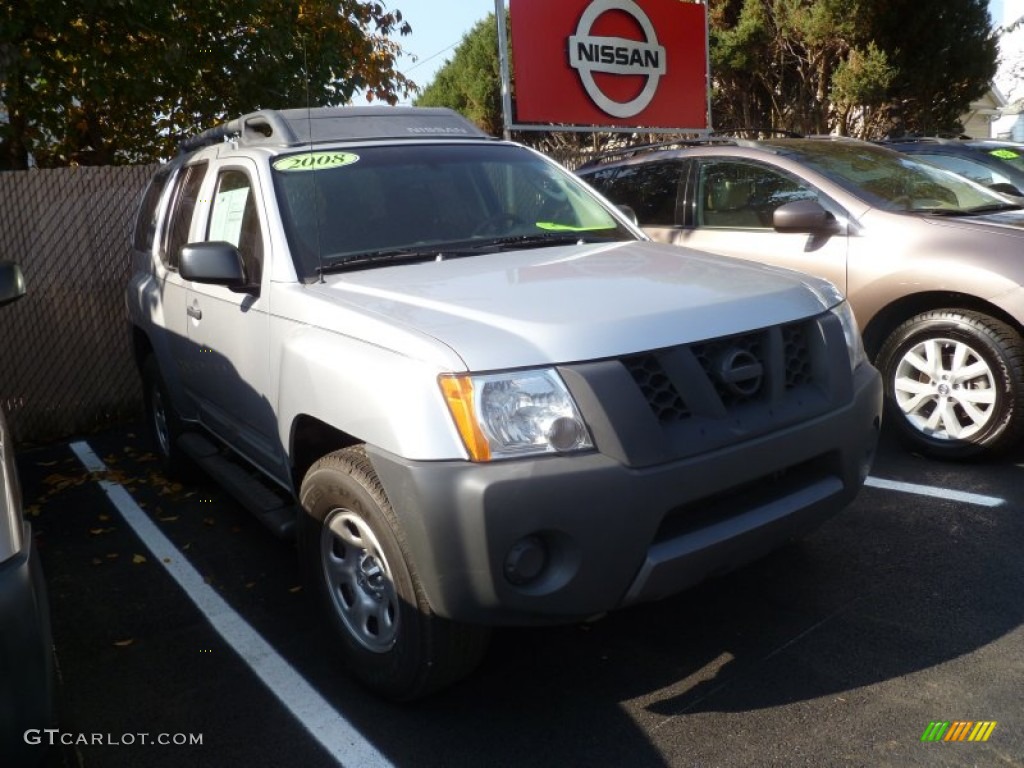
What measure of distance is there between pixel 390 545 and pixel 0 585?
3.41 ft

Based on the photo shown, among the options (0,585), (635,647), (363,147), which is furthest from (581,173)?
(0,585)

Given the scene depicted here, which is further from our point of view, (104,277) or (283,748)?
(104,277)

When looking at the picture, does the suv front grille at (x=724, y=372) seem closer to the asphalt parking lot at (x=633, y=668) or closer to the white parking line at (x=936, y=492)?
the asphalt parking lot at (x=633, y=668)

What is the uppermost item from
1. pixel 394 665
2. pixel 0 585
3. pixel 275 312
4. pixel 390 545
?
pixel 275 312

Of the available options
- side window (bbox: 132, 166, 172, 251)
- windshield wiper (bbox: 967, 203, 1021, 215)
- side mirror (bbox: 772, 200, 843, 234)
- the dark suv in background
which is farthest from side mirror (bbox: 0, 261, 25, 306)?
the dark suv in background

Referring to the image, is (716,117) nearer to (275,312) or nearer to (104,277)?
(104,277)

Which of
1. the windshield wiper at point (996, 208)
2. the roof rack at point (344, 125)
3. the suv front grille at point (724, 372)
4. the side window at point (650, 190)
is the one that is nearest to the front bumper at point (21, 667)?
the suv front grille at point (724, 372)

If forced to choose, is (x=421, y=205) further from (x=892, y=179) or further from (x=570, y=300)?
(x=892, y=179)

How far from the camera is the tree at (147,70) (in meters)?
8.37

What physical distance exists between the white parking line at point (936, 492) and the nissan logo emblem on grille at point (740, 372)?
185cm

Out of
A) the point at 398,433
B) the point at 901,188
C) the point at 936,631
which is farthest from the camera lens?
the point at 901,188

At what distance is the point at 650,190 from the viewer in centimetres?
660

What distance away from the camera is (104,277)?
24.7ft

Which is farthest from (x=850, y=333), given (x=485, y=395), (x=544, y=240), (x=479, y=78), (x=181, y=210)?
(x=479, y=78)
